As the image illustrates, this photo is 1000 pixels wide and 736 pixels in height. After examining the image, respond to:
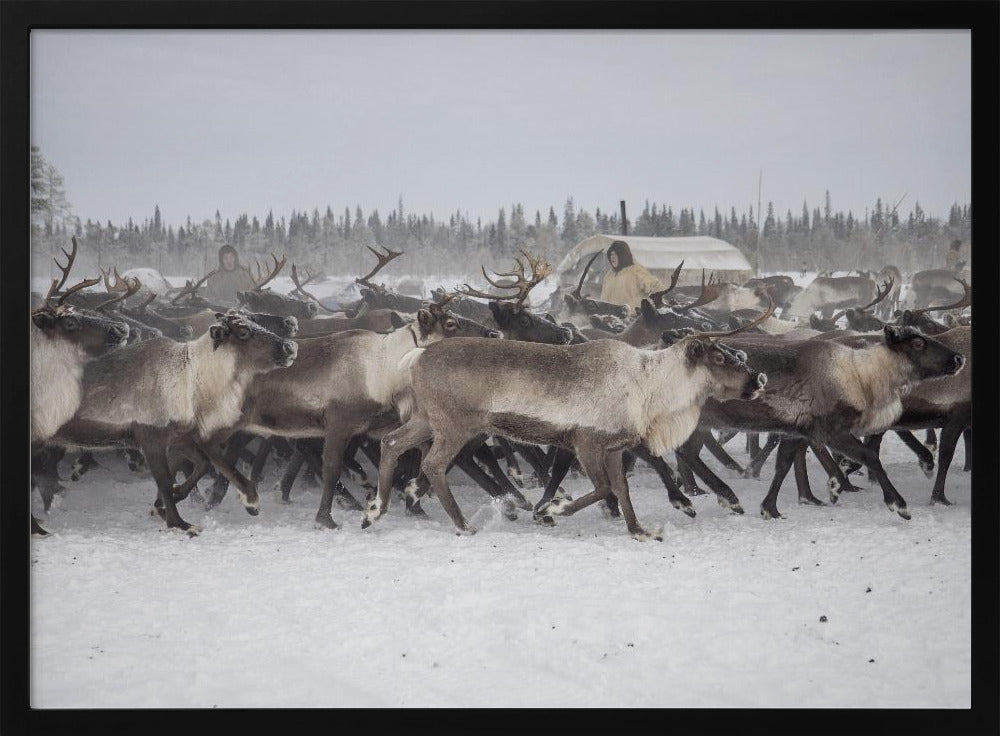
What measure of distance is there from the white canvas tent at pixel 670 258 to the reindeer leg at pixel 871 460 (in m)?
0.87

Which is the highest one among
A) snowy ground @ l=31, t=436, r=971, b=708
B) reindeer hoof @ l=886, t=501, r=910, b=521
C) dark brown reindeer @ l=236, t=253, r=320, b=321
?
dark brown reindeer @ l=236, t=253, r=320, b=321

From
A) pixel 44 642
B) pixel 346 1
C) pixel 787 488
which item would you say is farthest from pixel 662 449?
pixel 44 642

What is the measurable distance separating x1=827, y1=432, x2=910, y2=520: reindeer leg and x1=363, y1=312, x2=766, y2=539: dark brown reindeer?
1.58ft

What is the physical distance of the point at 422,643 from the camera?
10.7 ft

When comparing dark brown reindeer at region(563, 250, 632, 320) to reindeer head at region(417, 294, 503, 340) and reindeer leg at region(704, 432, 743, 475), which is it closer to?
reindeer head at region(417, 294, 503, 340)

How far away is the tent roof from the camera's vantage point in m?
3.86

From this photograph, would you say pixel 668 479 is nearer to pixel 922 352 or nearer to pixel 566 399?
pixel 566 399

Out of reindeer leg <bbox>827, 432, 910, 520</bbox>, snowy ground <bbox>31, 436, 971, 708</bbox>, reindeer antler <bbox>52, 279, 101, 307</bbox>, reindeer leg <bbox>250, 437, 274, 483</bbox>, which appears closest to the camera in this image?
snowy ground <bbox>31, 436, 971, 708</bbox>

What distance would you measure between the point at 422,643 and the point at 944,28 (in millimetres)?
2772

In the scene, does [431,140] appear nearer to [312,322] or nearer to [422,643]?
[312,322]

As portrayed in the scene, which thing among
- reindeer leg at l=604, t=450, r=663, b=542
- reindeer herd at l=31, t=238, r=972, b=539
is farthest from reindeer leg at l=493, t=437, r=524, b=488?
reindeer leg at l=604, t=450, r=663, b=542

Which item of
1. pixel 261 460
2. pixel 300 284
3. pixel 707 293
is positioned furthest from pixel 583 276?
pixel 261 460

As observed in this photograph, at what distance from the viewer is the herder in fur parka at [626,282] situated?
13.2ft

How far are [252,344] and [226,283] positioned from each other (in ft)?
1.08
